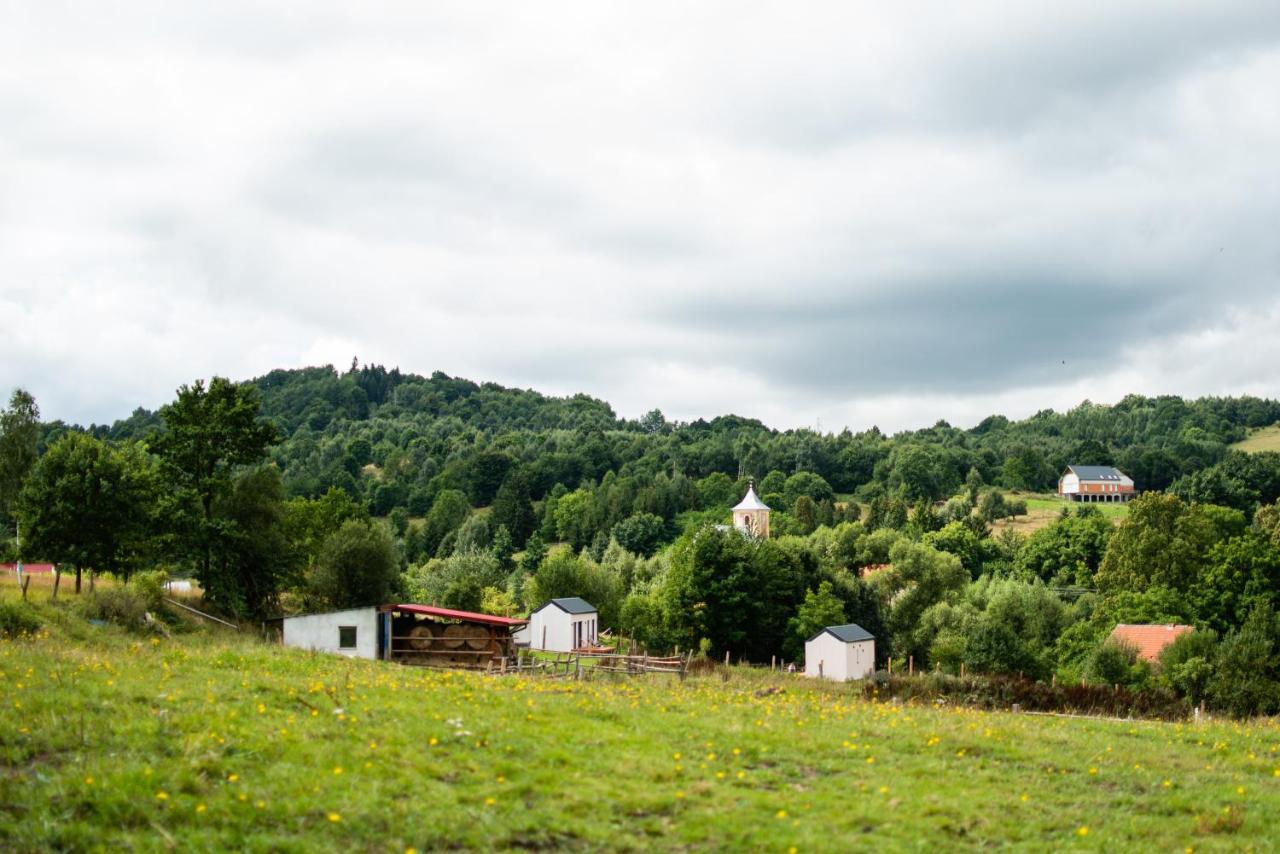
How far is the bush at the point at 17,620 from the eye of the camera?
3238 cm

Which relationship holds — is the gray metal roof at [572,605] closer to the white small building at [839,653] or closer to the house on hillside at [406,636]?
the white small building at [839,653]

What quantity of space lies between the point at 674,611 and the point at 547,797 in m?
48.7

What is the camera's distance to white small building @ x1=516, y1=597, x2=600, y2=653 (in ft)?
196

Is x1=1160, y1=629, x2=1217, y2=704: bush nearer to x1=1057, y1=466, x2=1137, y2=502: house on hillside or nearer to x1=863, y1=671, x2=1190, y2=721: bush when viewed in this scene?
x1=863, y1=671, x2=1190, y2=721: bush

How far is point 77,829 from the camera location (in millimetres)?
11531

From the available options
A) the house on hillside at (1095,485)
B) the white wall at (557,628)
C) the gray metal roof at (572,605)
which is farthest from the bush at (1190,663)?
the house on hillside at (1095,485)

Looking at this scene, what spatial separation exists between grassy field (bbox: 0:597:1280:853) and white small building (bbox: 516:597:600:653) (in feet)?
130

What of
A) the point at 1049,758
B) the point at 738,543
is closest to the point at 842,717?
the point at 1049,758

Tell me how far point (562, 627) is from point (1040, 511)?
399ft

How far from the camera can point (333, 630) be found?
42281 mm

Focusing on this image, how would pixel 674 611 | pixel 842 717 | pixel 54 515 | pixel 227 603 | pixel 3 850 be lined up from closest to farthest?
pixel 3 850
pixel 842 717
pixel 54 515
pixel 227 603
pixel 674 611

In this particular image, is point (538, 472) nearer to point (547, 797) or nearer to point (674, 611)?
point (674, 611)

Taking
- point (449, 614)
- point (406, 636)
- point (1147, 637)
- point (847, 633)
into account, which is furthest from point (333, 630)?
point (1147, 637)

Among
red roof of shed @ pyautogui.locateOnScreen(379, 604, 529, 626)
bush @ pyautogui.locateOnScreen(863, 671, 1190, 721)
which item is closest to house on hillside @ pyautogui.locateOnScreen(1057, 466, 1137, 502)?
bush @ pyautogui.locateOnScreen(863, 671, 1190, 721)
